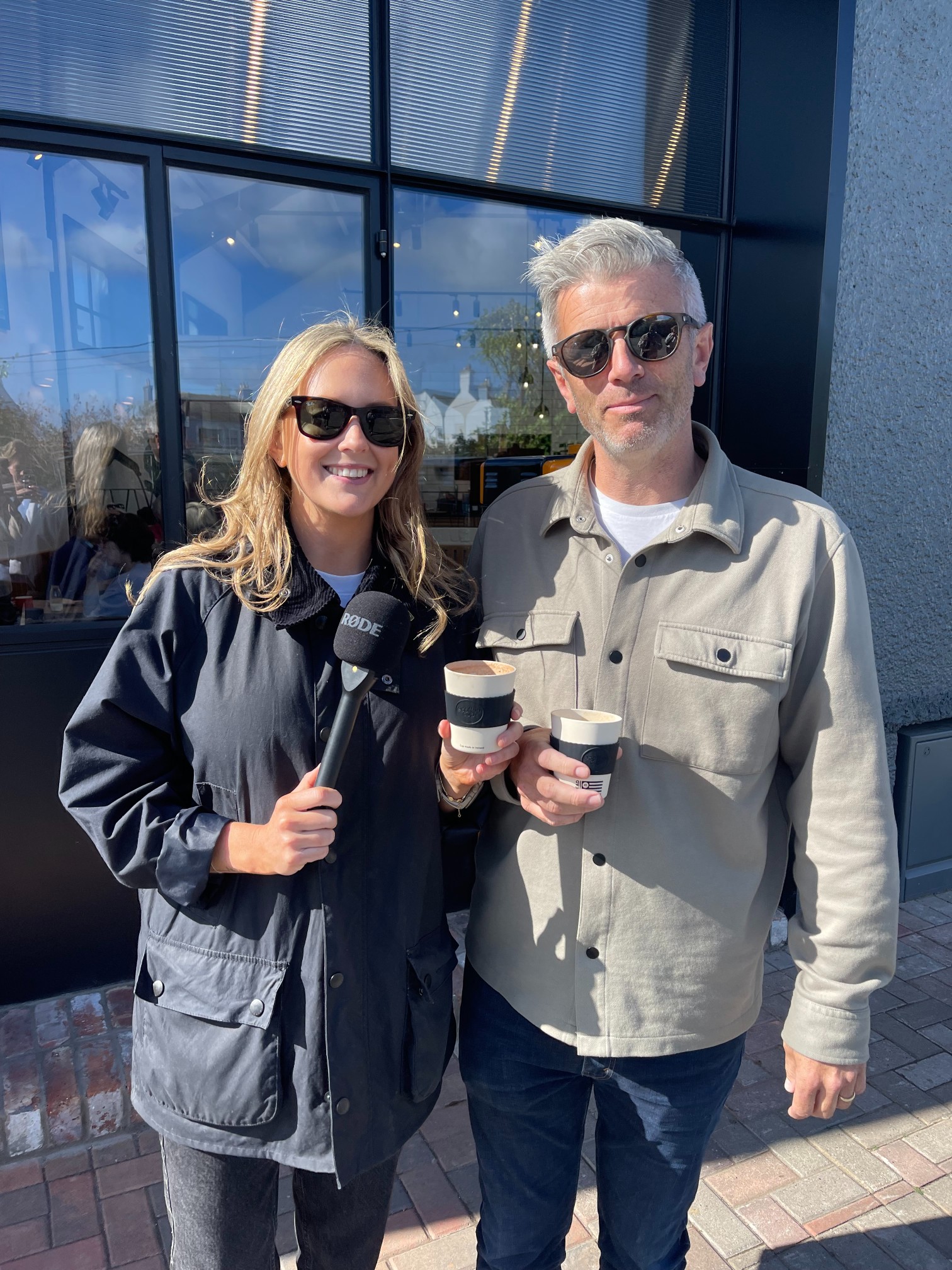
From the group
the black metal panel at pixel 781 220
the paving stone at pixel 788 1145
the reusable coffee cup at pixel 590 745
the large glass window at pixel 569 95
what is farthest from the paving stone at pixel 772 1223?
the large glass window at pixel 569 95

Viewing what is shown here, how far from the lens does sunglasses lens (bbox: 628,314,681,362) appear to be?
179 centimetres

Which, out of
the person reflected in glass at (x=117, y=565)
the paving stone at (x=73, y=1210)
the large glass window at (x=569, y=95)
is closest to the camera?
the paving stone at (x=73, y=1210)

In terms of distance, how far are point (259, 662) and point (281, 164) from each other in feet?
10.4

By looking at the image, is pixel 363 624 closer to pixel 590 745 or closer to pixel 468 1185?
pixel 590 745

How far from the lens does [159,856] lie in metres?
1.60

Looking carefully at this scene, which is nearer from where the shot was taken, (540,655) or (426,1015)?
(426,1015)

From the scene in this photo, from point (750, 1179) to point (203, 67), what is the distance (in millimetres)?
4773

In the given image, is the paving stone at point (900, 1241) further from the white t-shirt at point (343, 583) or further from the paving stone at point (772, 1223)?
the white t-shirt at point (343, 583)

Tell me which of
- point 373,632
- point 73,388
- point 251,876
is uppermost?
point 73,388

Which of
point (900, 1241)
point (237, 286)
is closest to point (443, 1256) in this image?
point (900, 1241)

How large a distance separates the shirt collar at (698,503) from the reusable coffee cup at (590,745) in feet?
1.47

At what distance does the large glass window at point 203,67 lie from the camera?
3.45m

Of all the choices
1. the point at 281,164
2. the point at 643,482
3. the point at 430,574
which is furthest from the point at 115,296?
the point at 643,482

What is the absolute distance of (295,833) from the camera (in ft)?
4.88
